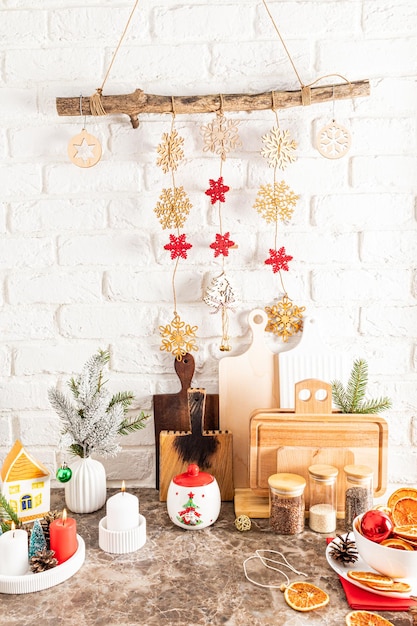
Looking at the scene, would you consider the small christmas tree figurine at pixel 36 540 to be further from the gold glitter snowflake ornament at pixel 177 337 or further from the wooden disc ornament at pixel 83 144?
the wooden disc ornament at pixel 83 144

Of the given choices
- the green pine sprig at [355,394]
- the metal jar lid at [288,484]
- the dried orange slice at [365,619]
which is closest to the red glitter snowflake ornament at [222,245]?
the green pine sprig at [355,394]

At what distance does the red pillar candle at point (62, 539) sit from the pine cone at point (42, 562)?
25 millimetres

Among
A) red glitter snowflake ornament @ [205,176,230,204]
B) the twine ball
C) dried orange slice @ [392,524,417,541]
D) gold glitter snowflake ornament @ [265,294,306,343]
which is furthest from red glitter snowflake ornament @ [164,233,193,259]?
dried orange slice @ [392,524,417,541]

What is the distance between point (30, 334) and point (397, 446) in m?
0.86

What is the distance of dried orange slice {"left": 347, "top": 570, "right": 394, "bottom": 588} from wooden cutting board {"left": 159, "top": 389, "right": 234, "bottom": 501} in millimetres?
373

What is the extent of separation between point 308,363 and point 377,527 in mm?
418

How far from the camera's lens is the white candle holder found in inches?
43.3

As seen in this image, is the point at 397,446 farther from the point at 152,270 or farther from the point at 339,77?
the point at 339,77

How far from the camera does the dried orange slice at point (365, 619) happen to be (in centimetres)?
90

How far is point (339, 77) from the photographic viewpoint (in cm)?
129

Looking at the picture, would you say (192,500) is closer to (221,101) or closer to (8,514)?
(8,514)

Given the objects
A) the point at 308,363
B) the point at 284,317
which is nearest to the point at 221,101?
the point at 284,317

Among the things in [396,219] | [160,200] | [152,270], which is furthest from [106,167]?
[396,219]

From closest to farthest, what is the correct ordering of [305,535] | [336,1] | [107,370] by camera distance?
[305,535] < [336,1] < [107,370]
